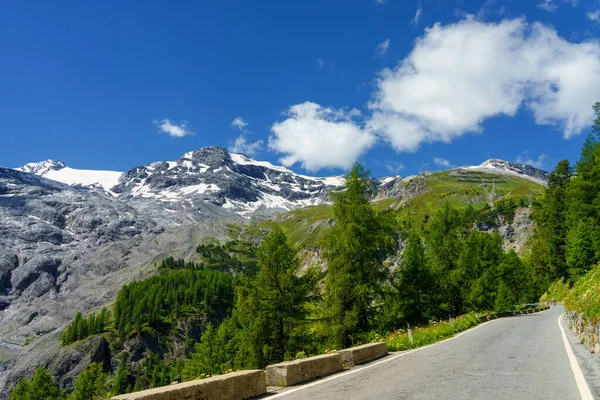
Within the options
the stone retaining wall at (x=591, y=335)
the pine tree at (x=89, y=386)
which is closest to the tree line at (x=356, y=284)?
the stone retaining wall at (x=591, y=335)

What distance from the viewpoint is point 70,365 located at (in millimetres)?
142875

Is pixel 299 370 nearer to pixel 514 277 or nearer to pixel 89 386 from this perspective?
pixel 514 277

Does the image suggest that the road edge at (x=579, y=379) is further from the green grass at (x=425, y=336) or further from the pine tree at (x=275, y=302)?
the pine tree at (x=275, y=302)

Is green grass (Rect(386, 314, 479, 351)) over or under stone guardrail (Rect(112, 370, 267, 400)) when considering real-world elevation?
under

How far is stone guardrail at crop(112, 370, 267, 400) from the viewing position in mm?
6184

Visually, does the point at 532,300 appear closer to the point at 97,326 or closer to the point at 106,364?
the point at 106,364

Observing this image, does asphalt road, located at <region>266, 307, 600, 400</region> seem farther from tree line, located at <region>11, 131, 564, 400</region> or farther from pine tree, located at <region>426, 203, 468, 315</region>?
pine tree, located at <region>426, 203, 468, 315</region>

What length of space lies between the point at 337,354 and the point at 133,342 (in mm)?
166191

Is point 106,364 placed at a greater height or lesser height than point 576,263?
lesser

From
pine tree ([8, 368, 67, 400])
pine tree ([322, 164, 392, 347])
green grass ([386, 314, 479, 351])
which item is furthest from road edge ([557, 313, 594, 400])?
pine tree ([8, 368, 67, 400])

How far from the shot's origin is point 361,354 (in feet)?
42.1

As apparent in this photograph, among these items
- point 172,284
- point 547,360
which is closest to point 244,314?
point 547,360

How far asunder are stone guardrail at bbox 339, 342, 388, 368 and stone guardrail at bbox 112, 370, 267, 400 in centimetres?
441

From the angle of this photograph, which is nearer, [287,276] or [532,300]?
[287,276]
